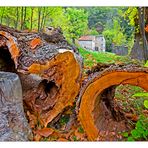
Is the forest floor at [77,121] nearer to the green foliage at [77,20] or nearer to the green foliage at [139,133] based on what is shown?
the green foliage at [139,133]

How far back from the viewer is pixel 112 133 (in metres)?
1.54

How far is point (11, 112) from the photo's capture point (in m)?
1.38

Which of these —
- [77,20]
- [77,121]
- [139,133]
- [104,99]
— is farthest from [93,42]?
[139,133]

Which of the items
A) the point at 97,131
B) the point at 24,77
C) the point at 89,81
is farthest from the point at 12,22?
the point at 97,131

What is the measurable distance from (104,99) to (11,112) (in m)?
0.48

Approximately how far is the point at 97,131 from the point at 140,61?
1.67 ft

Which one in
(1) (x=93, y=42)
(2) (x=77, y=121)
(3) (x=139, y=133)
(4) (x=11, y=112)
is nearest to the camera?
(4) (x=11, y=112)

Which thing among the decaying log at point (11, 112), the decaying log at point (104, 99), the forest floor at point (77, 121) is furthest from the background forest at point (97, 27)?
the decaying log at point (11, 112)

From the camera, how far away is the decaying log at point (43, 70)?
1541 mm

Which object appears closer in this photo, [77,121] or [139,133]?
[139,133]

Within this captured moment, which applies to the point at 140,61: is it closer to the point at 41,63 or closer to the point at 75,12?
the point at 75,12

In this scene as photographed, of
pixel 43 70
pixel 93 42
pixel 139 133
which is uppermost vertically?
pixel 93 42

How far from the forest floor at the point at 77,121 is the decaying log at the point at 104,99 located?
0.18 feet

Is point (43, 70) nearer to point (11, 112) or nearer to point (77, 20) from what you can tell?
point (11, 112)
